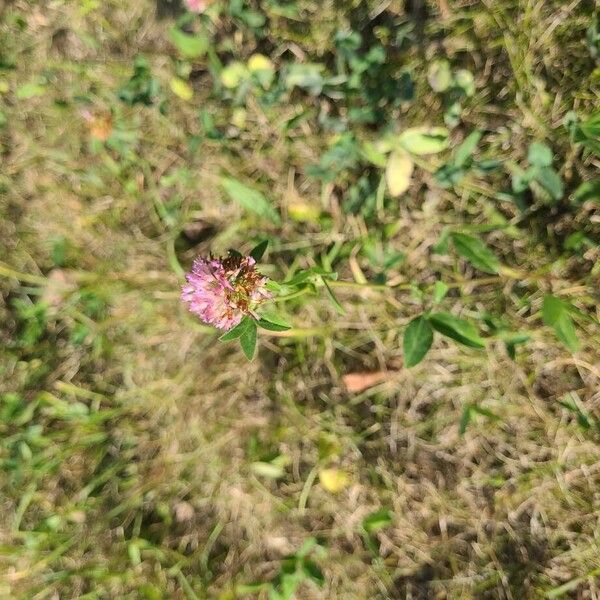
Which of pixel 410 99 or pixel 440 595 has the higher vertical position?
pixel 410 99

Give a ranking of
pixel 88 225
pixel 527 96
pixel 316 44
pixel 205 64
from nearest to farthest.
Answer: pixel 527 96 < pixel 316 44 < pixel 205 64 < pixel 88 225

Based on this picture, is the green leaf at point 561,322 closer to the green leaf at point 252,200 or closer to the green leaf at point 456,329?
the green leaf at point 456,329

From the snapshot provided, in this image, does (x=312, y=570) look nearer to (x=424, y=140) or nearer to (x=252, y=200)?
(x=252, y=200)

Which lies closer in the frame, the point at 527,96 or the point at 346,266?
the point at 527,96

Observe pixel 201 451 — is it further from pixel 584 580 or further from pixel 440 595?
pixel 584 580

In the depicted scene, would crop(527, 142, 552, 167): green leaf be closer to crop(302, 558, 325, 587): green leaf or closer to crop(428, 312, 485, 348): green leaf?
crop(428, 312, 485, 348): green leaf

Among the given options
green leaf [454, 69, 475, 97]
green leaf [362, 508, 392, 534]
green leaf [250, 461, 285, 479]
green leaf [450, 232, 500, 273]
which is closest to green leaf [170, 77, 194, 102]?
green leaf [454, 69, 475, 97]

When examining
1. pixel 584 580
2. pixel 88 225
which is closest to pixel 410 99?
pixel 88 225
